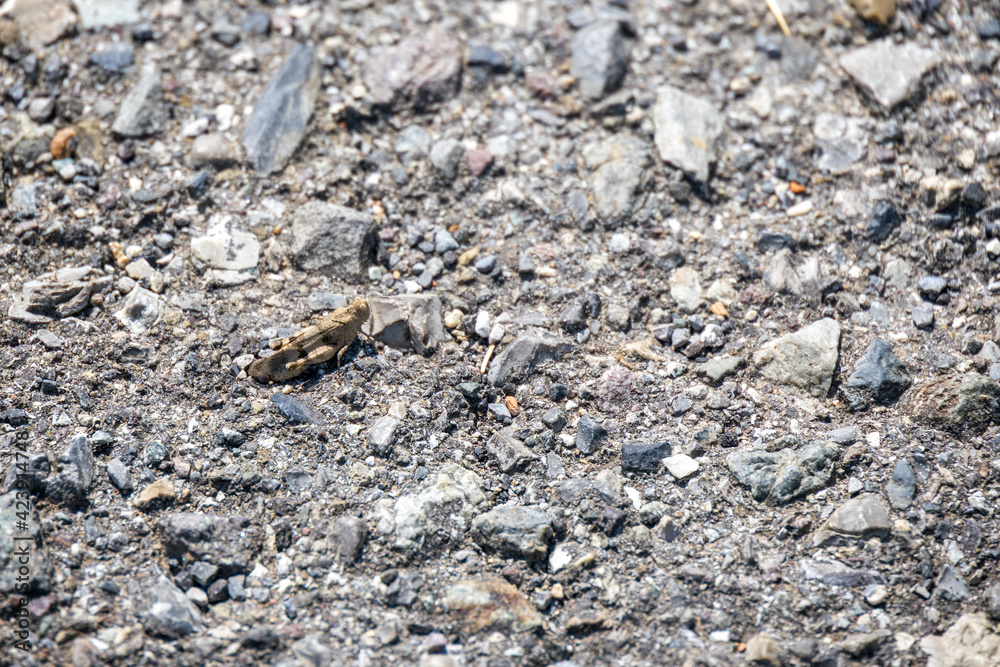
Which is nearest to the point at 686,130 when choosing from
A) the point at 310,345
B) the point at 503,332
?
the point at 503,332

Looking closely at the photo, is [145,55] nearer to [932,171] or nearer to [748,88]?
[748,88]

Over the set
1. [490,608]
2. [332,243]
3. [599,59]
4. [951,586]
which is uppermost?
[599,59]

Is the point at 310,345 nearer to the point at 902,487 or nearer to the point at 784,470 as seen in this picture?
the point at 784,470

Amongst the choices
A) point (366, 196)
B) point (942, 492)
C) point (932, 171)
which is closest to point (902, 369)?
point (942, 492)

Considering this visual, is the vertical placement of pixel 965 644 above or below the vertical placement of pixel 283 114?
below

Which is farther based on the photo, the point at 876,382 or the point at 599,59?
the point at 599,59

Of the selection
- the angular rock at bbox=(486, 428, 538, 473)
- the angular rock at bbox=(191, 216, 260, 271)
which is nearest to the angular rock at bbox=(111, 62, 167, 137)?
the angular rock at bbox=(191, 216, 260, 271)

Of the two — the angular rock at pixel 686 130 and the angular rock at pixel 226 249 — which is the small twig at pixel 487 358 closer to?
the angular rock at pixel 226 249
